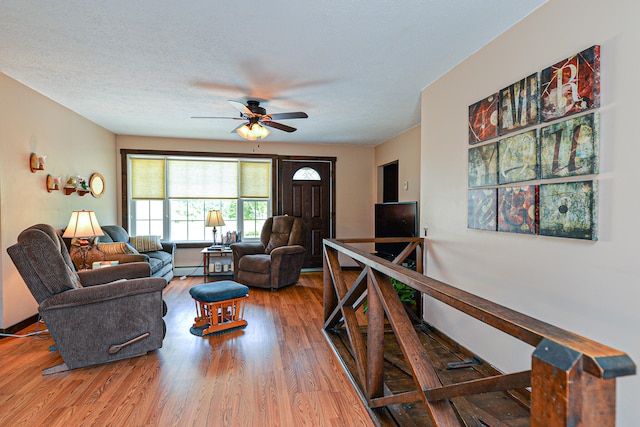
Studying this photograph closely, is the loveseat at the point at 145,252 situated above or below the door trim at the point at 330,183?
below

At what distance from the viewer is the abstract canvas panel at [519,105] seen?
2072 mm

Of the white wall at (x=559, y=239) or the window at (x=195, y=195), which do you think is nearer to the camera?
the white wall at (x=559, y=239)

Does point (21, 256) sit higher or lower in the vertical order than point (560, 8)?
lower

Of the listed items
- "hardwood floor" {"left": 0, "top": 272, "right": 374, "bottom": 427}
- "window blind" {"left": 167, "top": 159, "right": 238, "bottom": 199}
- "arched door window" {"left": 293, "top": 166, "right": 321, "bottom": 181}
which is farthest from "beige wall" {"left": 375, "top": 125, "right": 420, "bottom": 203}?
"window blind" {"left": 167, "top": 159, "right": 238, "bottom": 199}

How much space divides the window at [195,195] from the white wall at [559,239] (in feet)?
13.0

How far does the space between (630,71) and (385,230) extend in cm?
343

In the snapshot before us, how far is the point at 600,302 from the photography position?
5.49 feet

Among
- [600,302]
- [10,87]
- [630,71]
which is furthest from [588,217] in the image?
[10,87]

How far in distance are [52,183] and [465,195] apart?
4461mm

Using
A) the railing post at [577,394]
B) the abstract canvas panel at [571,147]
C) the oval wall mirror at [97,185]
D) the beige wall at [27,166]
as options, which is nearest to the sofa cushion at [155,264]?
the beige wall at [27,166]

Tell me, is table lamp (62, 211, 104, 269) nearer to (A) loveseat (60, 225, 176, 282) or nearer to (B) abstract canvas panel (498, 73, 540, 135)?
(A) loveseat (60, 225, 176, 282)

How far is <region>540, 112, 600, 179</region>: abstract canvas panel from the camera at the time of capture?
66.6 inches

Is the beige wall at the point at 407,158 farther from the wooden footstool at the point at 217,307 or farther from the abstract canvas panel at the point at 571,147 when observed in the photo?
the wooden footstool at the point at 217,307

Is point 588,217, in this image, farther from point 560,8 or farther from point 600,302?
point 560,8
